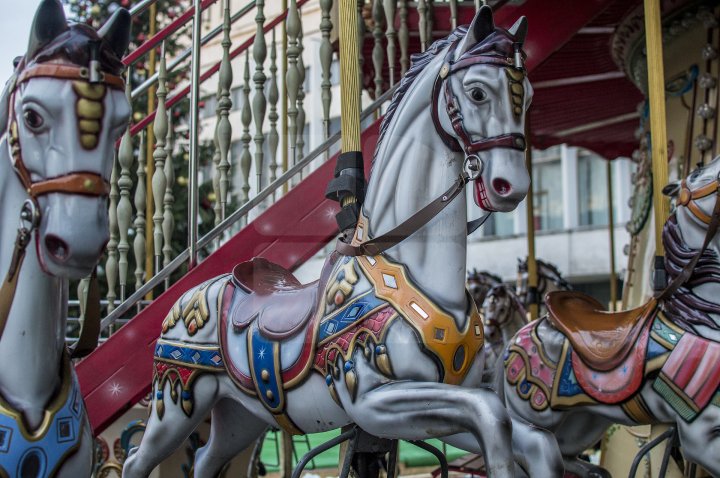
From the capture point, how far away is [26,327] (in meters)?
2.51

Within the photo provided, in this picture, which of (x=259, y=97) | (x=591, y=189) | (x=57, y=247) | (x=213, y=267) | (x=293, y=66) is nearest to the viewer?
(x=57, y=247)

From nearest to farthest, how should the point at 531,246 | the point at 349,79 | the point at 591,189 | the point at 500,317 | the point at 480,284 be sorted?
1. the point at 349,79
2. the point at 531,246
3. the point at 500,317
4. the point at 480,284
5. the point at 591,189

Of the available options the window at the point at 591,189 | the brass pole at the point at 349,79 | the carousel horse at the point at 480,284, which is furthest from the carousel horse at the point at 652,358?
the window at the point at 591,189

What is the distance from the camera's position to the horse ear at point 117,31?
2543 millimetres

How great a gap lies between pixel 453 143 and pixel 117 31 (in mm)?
1260

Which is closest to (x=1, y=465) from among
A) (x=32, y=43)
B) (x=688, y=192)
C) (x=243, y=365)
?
(x=32, y=43)

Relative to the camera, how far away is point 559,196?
22234 millimetres

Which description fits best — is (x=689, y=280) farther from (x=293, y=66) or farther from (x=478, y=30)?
(x=293, y=66)

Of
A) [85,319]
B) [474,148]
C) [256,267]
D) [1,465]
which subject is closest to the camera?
[1,465]

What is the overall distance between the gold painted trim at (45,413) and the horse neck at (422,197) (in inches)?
47.9

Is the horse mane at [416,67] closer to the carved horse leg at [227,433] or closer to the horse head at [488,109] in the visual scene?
the horse head at [488,109]

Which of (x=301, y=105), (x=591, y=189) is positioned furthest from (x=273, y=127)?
(x=591, y=189)

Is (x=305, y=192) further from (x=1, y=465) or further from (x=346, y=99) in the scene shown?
(x=1, y=465)

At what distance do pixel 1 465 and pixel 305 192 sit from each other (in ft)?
7.56
